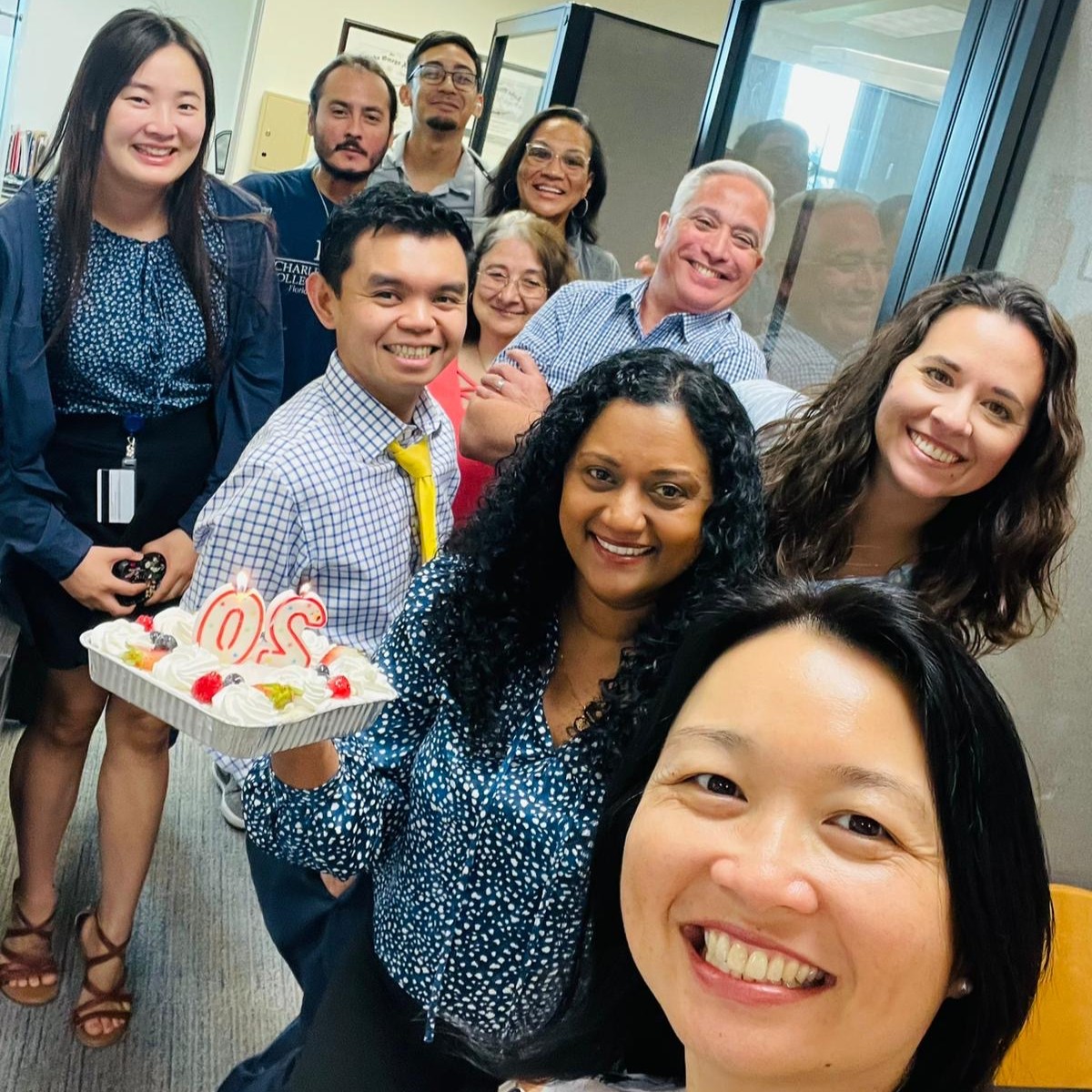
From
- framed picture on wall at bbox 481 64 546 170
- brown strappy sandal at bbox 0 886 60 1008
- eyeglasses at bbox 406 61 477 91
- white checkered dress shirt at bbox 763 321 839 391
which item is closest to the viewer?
brown strappy sandal at bbox 0 886 60 1008

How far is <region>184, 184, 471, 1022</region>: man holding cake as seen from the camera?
180 centimetres

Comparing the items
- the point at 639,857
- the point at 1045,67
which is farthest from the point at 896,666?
the point at 1045,67

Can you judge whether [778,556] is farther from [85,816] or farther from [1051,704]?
[85,816]

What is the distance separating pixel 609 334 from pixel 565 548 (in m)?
1.09

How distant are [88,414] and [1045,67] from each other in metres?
1.90

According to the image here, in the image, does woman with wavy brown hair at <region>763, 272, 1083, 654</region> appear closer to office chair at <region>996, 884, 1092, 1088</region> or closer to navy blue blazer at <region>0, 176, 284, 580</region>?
office chair at <region>996, 884, 1092, 1088</region>

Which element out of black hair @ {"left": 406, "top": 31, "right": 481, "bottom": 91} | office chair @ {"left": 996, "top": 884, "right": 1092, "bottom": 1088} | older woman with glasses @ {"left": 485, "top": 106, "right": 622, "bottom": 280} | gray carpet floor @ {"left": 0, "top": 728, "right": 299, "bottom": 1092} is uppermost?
→ black hair @ {"left": 406, "top": 31, "right": 481, "bottom": 91}

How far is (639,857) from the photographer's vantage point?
976mm

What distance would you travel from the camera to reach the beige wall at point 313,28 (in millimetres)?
6992

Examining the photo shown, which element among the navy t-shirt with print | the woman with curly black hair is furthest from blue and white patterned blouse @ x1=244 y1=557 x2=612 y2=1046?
the navy t-shirt with print

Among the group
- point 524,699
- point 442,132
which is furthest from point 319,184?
point 524,699

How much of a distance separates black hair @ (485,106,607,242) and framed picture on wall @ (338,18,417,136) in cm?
392

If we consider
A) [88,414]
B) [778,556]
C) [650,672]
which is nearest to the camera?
[650,672]

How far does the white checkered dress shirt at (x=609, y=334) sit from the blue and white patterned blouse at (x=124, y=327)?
667 mm
